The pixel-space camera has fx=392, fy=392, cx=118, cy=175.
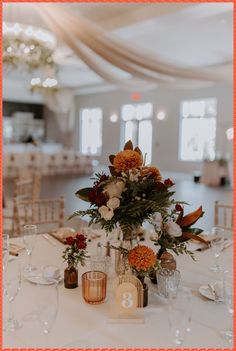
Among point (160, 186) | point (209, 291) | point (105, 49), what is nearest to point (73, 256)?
point (160, 186)

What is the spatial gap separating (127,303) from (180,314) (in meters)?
0.34

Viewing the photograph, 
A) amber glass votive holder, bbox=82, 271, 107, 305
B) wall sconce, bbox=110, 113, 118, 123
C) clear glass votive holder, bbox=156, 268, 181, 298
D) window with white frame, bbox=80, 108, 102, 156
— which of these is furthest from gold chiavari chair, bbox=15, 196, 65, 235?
window with white frame, bbox=80, 108, 102, 156

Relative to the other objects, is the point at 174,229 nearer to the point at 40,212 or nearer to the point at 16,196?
the point at 40,212

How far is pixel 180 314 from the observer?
131 cm

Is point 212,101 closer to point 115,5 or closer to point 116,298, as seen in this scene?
point 115,5

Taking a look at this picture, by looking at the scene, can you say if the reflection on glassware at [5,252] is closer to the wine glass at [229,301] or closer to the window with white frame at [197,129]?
the wine glass at [229,301]

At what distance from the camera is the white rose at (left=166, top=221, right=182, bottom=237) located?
5.70 ft

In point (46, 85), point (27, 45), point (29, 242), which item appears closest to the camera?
point (29, 242)

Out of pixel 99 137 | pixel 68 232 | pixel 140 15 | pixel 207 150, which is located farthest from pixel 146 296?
pixel 99 137

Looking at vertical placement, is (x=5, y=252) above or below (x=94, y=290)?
above

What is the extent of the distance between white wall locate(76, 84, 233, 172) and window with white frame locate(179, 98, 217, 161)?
238mm

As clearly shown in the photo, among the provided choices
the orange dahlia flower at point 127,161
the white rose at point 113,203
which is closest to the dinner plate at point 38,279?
the white rose at point 113,203

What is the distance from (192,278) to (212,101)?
515 inches

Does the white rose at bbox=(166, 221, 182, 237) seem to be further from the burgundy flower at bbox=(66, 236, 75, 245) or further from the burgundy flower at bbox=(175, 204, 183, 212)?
the burgundy flower at bbox=(66, 236, 75, 245)
